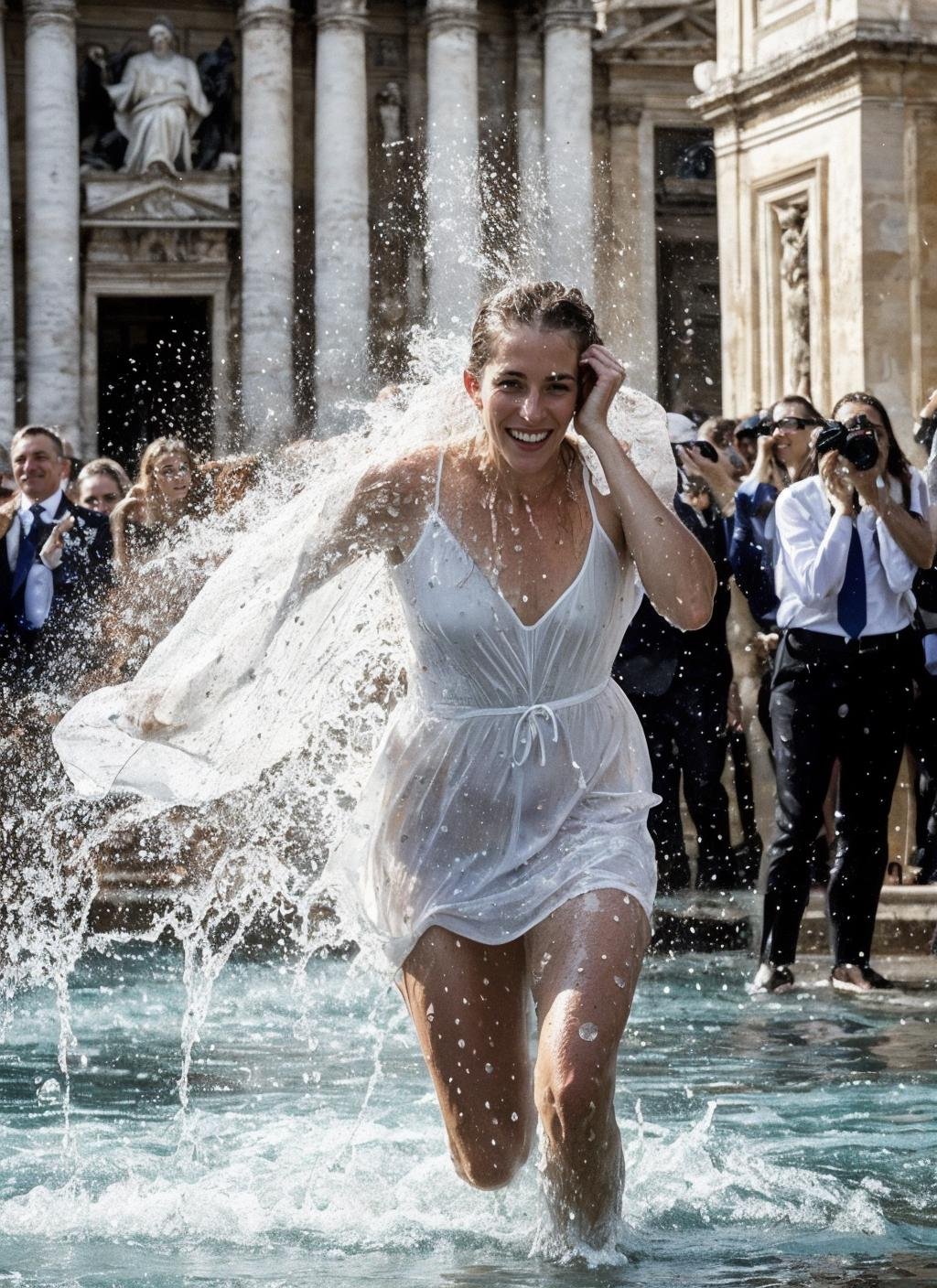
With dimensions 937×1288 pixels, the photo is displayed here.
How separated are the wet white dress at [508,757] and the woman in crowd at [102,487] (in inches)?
280

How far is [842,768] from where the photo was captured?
7.99 meters

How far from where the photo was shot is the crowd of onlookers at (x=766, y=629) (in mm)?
7895

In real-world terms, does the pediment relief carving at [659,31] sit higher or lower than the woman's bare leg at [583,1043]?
higher

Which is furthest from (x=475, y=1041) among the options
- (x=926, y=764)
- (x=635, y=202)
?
(x=635, y=202)

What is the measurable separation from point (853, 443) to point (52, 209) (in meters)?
28.2

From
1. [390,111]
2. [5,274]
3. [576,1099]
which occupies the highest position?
[390,111]

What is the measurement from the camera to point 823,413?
10.8m

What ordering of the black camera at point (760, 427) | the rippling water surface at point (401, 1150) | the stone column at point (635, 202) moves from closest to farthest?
the rippling water surface at point (401, 1150), the black camera at point (760, 427), the stone column at point (635, 202)

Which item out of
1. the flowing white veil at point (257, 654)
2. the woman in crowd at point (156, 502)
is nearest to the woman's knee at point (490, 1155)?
the flowing white veil at point (257, 654)

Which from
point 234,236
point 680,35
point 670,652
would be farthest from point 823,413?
point 680,35

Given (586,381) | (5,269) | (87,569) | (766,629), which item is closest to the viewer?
(586,381)

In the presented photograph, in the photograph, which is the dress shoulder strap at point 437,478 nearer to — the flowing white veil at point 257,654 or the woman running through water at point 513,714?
the woman running through water at point 513,714

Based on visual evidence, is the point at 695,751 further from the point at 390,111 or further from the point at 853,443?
the point at 390,111

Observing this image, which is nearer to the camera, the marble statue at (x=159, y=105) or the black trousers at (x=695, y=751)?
the black trousers at (x=695, y=751)
